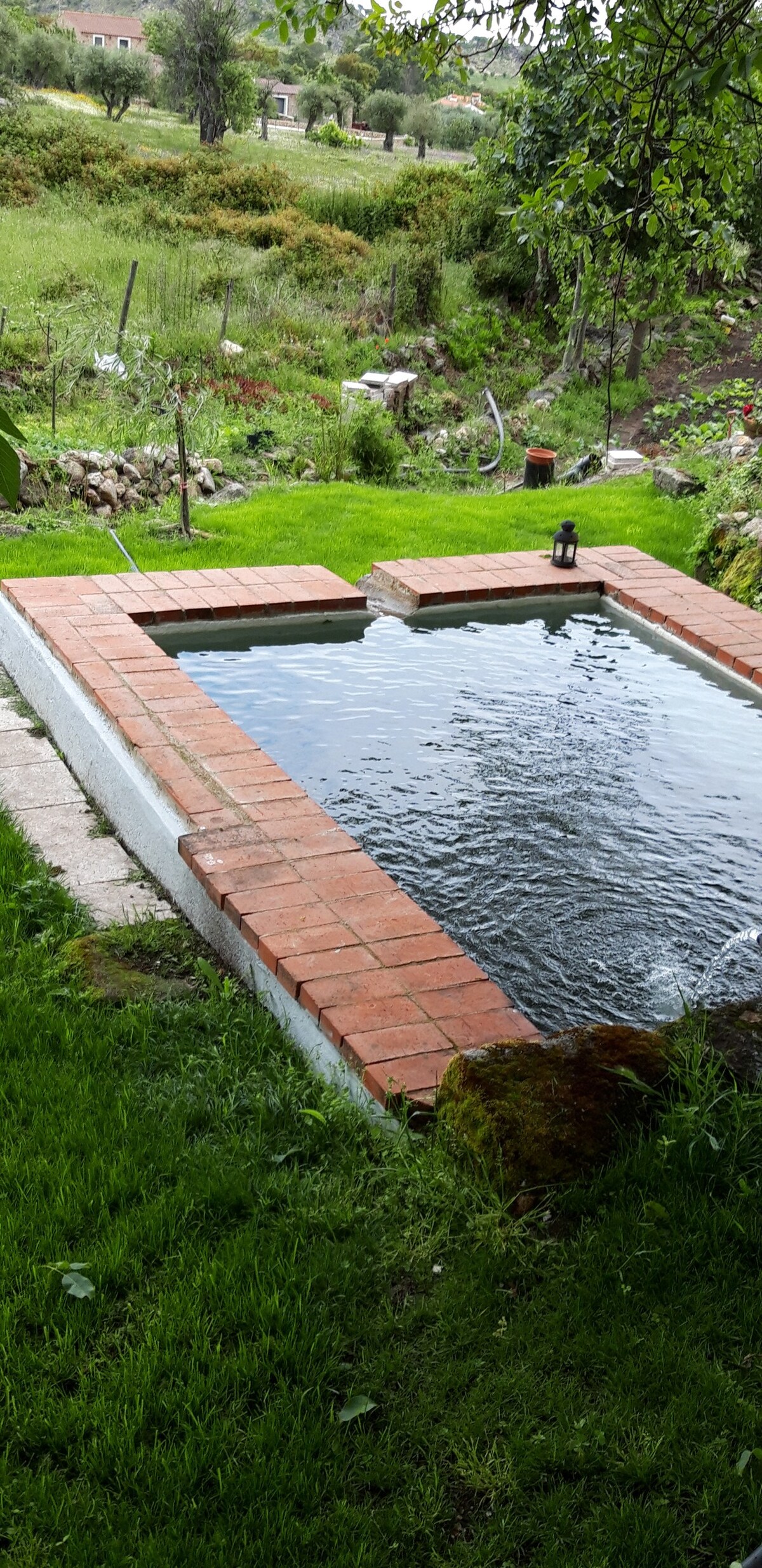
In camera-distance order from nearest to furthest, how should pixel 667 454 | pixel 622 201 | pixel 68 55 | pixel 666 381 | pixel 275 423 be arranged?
pixel 275 423
pixel 667 454
pixel 622 201
pixel 666 381
pixel 68 55

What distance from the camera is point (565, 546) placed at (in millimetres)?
7457

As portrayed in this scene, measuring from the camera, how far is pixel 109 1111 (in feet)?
9.35

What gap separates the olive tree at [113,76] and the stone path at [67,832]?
34534 mm

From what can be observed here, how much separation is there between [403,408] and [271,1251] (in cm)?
1276

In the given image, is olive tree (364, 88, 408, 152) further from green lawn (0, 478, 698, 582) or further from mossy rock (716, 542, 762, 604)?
mossy rock (716, 542, 762, 604)

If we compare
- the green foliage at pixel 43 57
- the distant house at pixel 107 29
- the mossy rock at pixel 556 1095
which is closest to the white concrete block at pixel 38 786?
the mossy rock at pixel 556 1095

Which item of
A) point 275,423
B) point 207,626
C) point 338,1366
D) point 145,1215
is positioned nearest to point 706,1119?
point 338,1366

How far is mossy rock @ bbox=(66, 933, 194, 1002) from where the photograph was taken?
3.36 meters

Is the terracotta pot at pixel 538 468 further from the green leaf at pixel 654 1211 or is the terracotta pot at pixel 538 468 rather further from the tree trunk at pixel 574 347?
the green leaf at pixel 654 1211

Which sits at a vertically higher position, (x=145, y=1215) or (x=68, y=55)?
(x=68, y=55)

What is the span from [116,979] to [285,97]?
7479 centimetres

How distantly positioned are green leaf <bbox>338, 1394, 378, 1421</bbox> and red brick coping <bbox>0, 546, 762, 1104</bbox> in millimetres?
786

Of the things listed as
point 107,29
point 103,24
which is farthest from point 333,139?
point 103,24

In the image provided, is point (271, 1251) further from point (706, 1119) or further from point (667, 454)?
point (667, 454)
